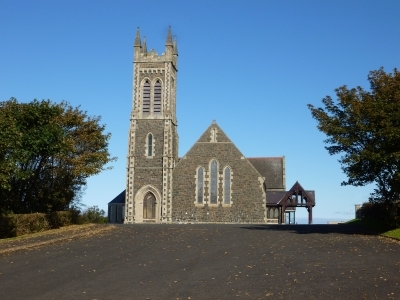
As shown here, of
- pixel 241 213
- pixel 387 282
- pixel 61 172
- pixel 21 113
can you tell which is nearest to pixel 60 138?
pixel 21 113

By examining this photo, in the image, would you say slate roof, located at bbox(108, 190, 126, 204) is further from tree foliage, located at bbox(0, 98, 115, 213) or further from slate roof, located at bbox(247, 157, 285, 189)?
tree foliage, located at bbox(0, 98, 115, 213)

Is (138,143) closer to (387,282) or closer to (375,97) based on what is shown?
(375,97)

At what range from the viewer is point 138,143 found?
51.2 metres

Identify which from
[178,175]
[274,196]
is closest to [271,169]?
[274,196]

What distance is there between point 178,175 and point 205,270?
35.1m

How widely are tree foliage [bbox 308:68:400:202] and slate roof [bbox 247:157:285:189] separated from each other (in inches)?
1110

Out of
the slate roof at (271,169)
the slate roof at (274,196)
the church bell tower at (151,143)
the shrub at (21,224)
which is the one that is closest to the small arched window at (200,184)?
the church bell tower at (151,143)

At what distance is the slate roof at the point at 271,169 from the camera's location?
193 ft

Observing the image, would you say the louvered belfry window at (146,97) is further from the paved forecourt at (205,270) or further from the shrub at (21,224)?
the paved forecourt at (205,270)

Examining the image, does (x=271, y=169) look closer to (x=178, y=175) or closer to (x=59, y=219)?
(x=178, y=175)

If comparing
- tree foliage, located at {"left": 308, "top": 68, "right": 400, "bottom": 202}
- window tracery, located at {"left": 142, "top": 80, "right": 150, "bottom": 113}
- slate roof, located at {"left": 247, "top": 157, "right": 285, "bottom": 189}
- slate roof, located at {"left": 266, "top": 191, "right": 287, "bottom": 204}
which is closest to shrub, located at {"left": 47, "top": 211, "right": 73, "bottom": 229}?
tree foliage, located at {"left": 308, "top": 68, "right": 400, "bottom": 202}

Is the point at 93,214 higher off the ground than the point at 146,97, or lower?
lower

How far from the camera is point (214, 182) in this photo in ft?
164

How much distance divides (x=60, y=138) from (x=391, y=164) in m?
16.8
